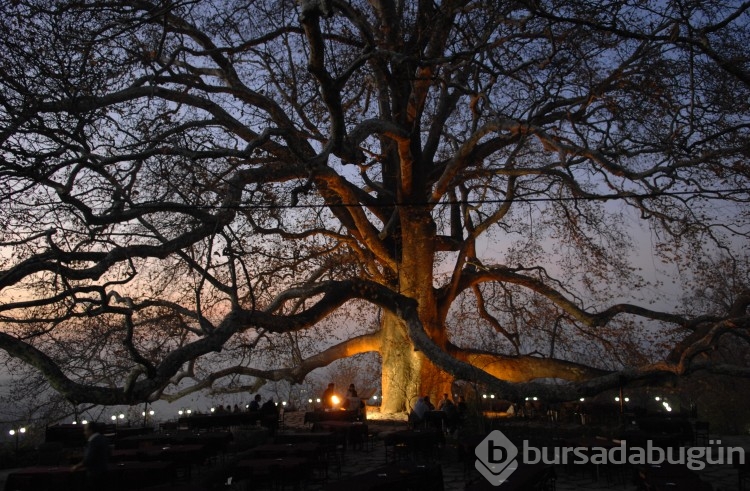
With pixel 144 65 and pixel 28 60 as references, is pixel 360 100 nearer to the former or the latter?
pixel 144 65

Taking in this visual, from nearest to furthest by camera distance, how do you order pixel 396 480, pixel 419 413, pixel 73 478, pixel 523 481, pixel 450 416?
pixel 523 481
pixel 396 480
pixel 73 478
pixel 419 413
pixel 450 416

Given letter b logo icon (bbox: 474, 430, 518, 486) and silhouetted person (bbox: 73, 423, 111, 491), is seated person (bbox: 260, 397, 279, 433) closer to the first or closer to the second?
letter b logo icon (bbox: 474, 430, 518, 486)

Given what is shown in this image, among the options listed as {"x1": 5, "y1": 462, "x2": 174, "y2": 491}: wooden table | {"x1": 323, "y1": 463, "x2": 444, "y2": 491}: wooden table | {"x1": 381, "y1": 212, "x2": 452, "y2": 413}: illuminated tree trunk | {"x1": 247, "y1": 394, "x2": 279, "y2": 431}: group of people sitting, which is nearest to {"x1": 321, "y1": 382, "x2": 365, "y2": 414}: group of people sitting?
{"x1": 381, "y1": 212, "x2": 452, "y2": 413}: illuminated tree trunk

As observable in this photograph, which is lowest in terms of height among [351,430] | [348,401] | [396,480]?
[351,430]

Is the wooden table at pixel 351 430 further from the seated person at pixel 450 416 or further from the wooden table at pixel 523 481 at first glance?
the wooden table at pixel 523 481

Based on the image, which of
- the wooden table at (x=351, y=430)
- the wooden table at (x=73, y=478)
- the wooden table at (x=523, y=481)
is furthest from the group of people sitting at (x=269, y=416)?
the wooden table at (x=523, y=481)

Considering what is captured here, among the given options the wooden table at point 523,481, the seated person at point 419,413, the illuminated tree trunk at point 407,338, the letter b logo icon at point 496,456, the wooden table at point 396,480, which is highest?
the illuminated tree trunk at point 407,338

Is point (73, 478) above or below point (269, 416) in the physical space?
below

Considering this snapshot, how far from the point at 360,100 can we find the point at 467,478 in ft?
36.7

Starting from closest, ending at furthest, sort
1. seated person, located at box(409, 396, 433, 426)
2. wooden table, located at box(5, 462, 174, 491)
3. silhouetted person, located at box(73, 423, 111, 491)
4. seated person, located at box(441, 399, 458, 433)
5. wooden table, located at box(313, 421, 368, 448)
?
silhouetted person, located at box(73, 423, 111, 491)
wooden table, located at box(5, 462, 174, 491)
wooden table, located at box(313, 421, 368, 448)
seated person, located at box(409, 396, 433, 426)
seated person, located at box(441, 399, 458, 433)

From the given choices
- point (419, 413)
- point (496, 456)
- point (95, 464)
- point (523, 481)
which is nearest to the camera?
point (523, 481)

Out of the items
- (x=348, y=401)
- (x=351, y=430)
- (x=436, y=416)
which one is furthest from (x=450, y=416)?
(x=348, y=401)

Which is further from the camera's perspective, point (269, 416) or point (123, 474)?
point (269, 416)

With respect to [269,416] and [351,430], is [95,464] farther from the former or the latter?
[269,416]
